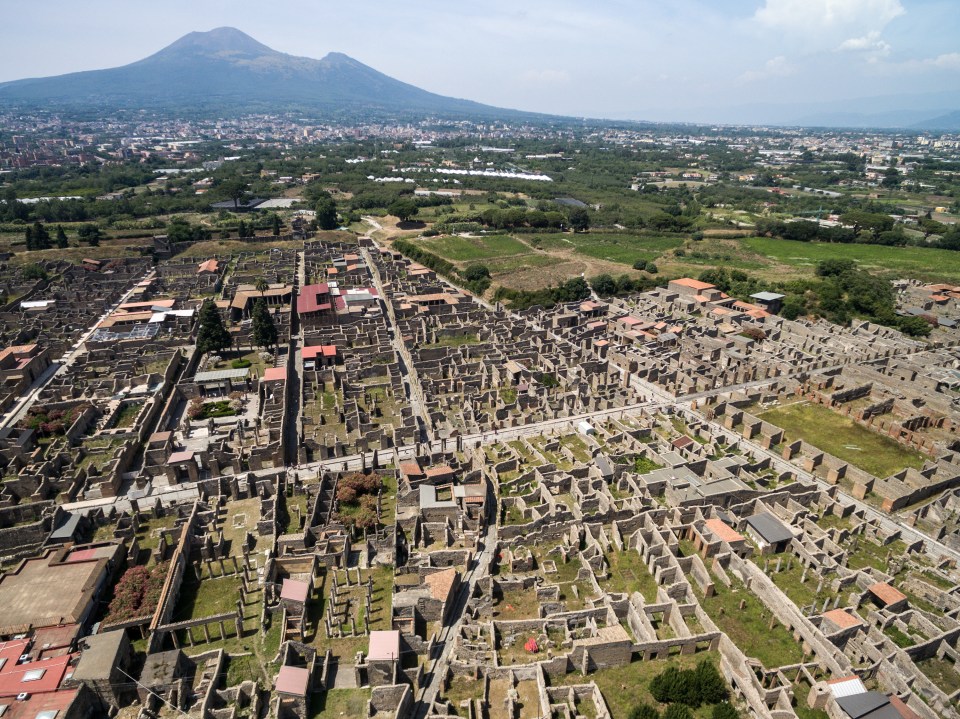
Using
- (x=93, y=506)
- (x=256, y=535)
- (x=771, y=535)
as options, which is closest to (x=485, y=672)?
(x=256, y=535)

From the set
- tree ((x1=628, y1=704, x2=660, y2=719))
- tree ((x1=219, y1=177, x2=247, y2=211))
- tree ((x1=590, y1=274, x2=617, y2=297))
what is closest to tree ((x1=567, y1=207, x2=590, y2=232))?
tree ((x1=590, y1=274, x2=617, y2=297))

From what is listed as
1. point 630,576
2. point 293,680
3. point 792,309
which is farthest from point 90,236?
point 792,309

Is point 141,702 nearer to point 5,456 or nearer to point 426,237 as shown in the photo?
point 5,456

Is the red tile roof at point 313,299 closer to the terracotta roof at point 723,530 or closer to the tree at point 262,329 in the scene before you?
the tree at point 262,329

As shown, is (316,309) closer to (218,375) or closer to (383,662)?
(218,375)

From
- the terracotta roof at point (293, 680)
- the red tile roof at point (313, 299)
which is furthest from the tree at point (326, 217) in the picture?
the terracotta roof at point (293, 680)

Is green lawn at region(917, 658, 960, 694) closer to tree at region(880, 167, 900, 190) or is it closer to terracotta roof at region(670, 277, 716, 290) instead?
terracotta roof at region(670, 277, 716, 290)
